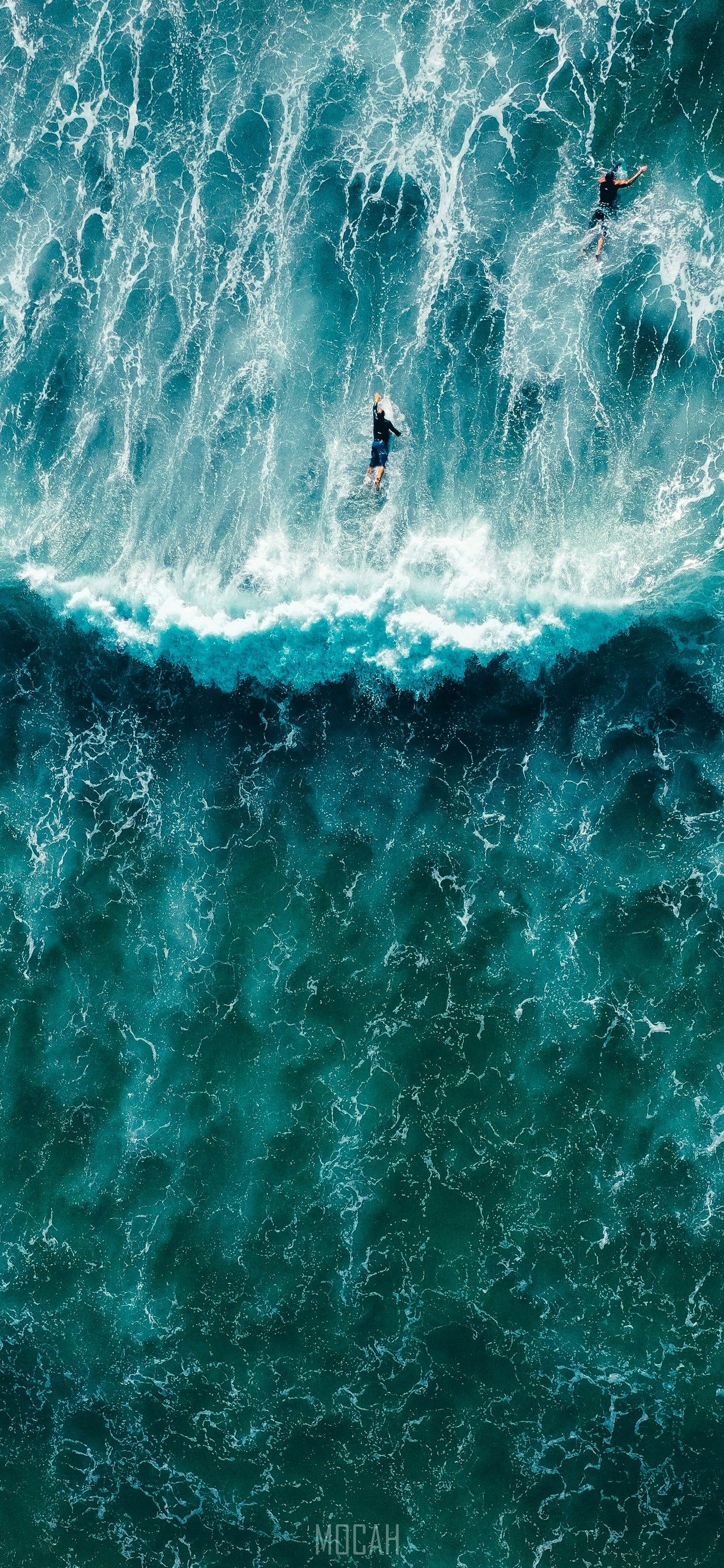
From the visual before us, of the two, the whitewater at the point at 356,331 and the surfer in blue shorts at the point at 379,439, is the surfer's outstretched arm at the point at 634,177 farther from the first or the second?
the surfer in blue shorts at the point at 379,439

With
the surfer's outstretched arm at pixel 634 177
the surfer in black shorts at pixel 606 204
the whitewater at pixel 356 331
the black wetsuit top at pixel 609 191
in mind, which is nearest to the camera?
the black wetsuit top at pixel 609 191

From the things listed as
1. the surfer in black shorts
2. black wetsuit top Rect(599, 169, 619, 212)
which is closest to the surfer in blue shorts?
the surfer in black shorts

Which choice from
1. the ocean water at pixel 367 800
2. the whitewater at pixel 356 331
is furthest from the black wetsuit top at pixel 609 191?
the ocean water at pixel 367 800

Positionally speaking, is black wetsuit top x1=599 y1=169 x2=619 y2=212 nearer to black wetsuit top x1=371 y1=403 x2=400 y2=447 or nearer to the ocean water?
the ocean water

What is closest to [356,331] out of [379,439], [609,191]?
[379,439]

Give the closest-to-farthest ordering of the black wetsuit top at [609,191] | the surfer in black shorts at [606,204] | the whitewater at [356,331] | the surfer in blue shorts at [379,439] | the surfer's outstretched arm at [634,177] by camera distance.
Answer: the surfer in blue shorts at [379,439] → the black wetsuit top at [609,191] → the surfer's outstretched arm at [634,177] → the surfer in black shorts at [606,204] → the whitewater at [356,331]

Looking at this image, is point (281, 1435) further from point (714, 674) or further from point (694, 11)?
point (694, 11)

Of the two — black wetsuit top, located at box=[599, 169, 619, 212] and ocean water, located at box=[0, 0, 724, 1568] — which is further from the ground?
black wetsuit top, located at box=[599, 169, 619, 212]

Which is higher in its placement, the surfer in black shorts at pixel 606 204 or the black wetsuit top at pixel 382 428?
the surfer in black shorts at pixel 606 204
